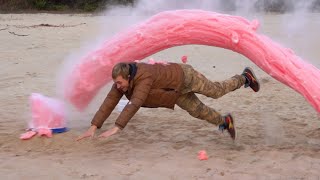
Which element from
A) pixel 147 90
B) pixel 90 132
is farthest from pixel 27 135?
pixel 147 90

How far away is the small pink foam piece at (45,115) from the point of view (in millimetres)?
6668

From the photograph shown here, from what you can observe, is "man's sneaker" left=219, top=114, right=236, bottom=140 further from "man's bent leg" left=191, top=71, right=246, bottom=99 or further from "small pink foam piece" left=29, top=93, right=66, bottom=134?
"small pink foam piece" left=29, top=93, right=66, bottom=134

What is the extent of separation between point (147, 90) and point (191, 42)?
1.03m

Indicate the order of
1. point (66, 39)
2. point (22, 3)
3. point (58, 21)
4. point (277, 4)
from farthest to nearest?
1. point (22, 3)
2. point (58, 21)
3. point (66, 39)
4. point (277, 4)

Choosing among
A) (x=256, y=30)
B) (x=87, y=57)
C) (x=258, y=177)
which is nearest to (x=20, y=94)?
(x=87, y=57)

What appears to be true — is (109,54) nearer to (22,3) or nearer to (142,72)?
(142,72)

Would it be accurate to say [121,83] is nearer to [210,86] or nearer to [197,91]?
[197,91]

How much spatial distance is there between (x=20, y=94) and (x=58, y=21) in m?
14.9

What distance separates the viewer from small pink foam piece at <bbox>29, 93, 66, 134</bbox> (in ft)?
21.9

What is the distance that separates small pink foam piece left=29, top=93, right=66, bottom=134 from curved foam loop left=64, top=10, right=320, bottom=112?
13.4 inches

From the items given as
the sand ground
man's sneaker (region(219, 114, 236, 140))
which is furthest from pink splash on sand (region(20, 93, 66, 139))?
man's sneaker (region(219, 114, 236, 140))

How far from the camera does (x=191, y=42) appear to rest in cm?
652

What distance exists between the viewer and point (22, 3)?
30.4 meters

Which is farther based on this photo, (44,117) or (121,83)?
(44,117)
